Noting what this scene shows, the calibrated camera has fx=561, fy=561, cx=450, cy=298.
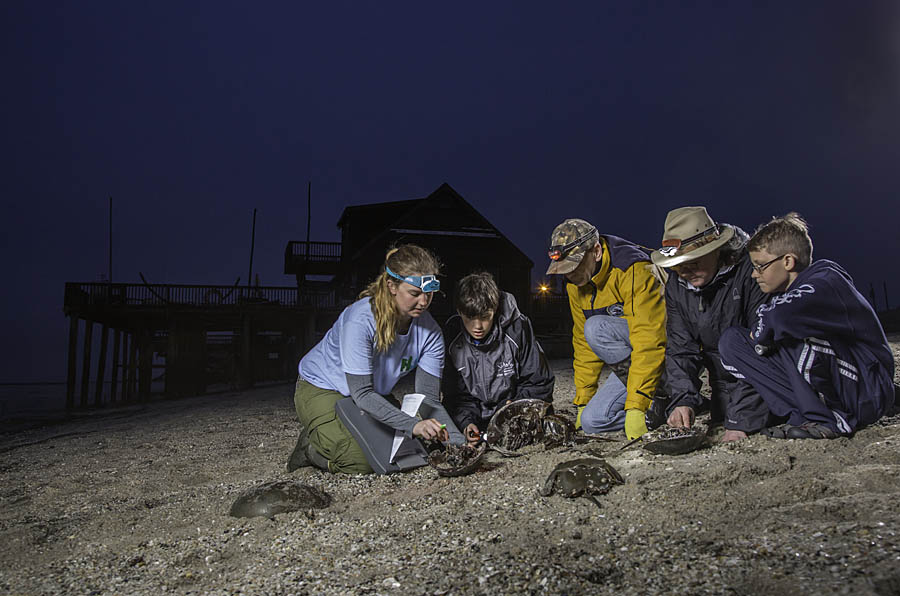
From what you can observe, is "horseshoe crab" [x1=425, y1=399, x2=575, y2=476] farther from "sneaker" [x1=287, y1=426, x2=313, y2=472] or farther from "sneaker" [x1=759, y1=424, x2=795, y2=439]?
"sneaker" [x1=759, y1=424, x2=795, y2=439]

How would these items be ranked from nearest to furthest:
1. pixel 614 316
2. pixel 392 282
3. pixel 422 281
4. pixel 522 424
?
pixel 422 281 → pixel 392 282 → pixel 522 424 → pixel 614 316

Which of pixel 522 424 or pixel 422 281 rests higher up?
pixel 422 281

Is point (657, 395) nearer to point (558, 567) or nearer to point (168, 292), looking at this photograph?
point (558, 567)

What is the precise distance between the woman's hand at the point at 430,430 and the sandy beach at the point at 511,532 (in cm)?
26

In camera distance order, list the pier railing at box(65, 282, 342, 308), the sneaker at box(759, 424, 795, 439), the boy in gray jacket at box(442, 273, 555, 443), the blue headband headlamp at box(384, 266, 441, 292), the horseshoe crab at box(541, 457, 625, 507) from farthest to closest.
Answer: the pier railing at box(65, 282, 342, 308) < the boy in gray jacket at box(442, 273, 555, 443) < the blue headband headlamp at box(384, 266, 441, 292) < the sneaker at box(759, 424, 795, 439) < the horseshoe crab at box(541, 457, 625, 507)

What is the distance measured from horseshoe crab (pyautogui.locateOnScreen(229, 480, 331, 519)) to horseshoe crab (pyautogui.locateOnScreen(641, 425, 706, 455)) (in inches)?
71.3

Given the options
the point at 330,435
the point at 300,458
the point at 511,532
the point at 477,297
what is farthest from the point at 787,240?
the point at 300,458

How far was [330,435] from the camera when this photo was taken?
11.8 ft

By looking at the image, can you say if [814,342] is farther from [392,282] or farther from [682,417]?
[392,282]

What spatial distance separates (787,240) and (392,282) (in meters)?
2.20

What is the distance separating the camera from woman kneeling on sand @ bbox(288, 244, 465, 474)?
3.39 metres

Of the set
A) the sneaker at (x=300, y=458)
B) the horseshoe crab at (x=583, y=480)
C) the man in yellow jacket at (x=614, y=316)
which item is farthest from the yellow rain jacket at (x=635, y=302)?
the sneaker at (x=300, y=458)

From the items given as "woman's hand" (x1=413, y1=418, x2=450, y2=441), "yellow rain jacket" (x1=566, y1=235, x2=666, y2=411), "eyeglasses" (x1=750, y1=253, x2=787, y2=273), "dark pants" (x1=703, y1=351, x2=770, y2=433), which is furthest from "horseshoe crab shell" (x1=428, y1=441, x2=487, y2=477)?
"eyeglasses" (x1=750, y1=253, x2=787, y2=273)

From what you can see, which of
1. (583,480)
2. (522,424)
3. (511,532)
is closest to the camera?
(511,532)
